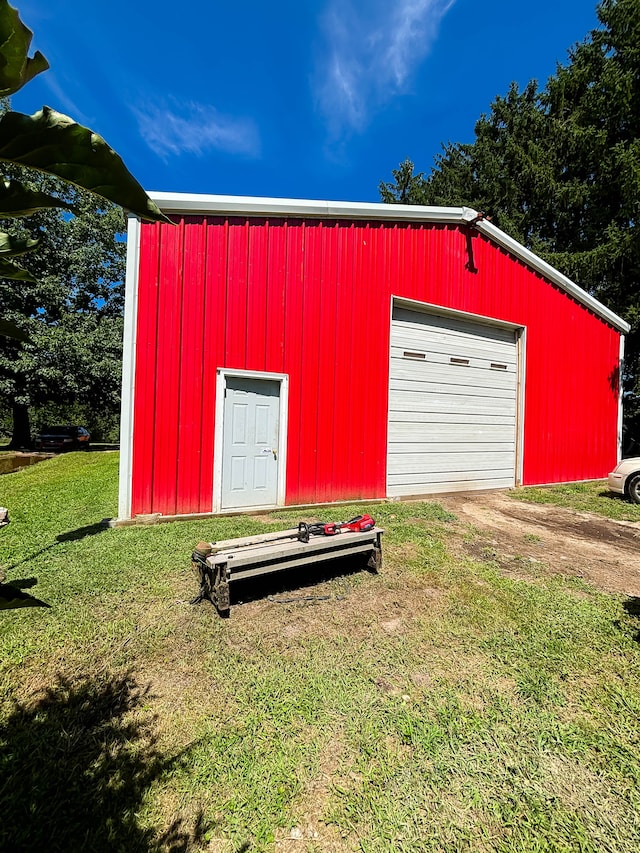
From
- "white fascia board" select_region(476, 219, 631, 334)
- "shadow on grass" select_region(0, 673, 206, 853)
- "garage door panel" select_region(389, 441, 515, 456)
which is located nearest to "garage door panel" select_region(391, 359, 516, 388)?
"garage door panel" select_region(389, 441, 515, 456)

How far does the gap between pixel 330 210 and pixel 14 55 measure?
23.6 feet

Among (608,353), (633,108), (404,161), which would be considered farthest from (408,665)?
(404,161)

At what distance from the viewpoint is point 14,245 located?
0.90 metres

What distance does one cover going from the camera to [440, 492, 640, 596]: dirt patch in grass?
4.38 meters

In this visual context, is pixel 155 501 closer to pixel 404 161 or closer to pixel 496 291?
pixel 496 291

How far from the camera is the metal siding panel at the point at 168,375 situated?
600 cm

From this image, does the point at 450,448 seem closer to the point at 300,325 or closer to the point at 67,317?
the point at 300,325

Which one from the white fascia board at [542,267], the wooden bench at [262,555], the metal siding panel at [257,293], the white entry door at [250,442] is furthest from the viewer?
the white fascia board at [542,267]

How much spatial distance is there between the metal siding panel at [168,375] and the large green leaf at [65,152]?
18.4ft

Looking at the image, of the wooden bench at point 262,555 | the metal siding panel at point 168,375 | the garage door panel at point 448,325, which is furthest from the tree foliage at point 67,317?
the wooden bench at point 262,555

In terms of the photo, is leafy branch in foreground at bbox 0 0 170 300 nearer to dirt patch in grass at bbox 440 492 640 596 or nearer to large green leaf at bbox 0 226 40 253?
large green leaf at bbox 0 226 40 253

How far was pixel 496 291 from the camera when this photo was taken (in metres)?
8.98

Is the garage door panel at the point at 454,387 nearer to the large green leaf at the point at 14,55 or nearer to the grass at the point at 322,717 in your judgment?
the grass at the point at 322,717

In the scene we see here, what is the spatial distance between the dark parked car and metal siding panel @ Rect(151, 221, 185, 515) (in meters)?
17.7
